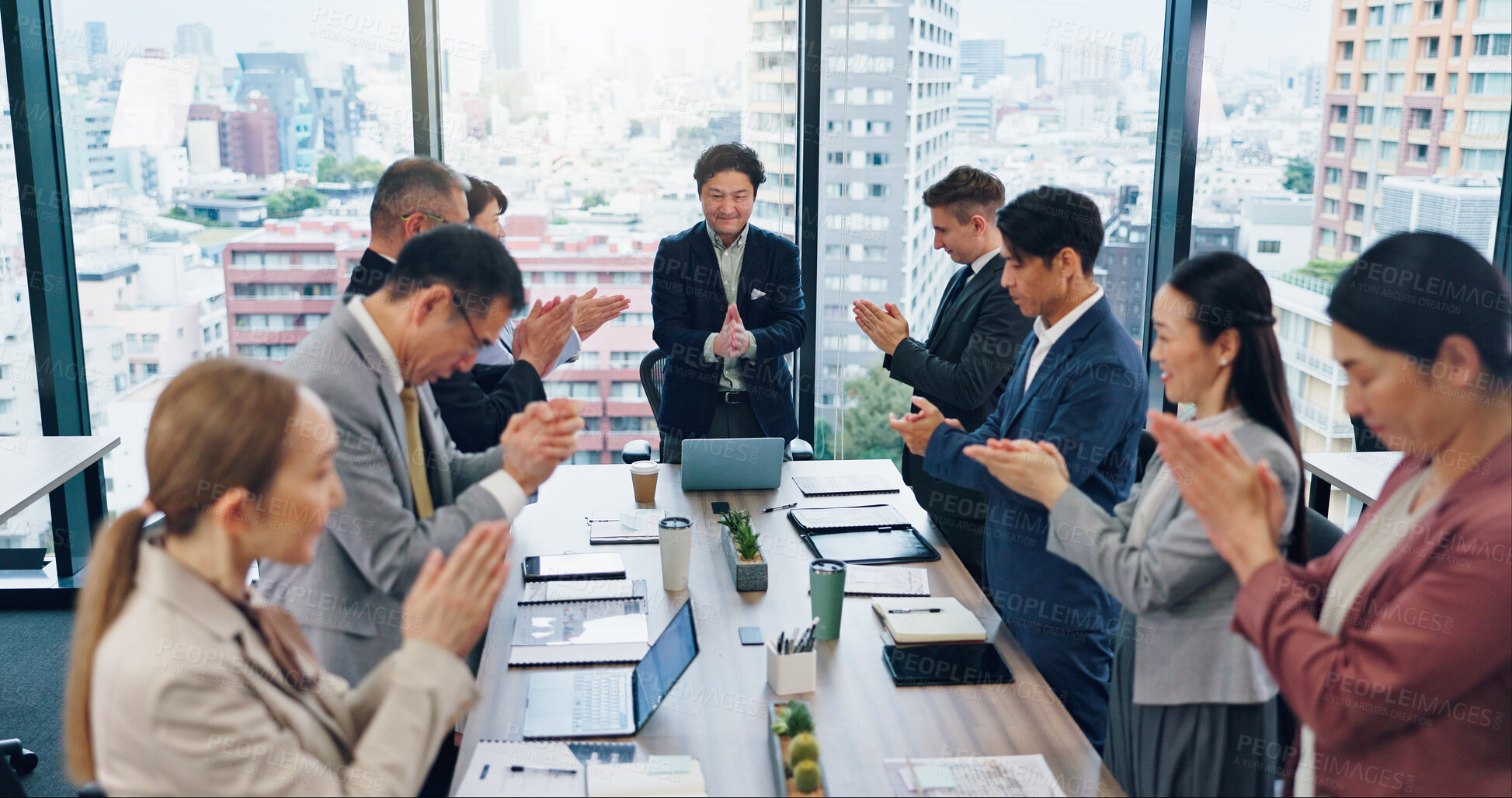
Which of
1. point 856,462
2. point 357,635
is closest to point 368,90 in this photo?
point 856,462

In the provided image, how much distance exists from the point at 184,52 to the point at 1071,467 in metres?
3.84

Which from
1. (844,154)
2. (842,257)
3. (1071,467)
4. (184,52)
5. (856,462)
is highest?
(184,52)

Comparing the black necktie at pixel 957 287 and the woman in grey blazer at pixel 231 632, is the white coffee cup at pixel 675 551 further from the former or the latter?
the black necktie at pixel 957 287

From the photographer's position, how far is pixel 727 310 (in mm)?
3963

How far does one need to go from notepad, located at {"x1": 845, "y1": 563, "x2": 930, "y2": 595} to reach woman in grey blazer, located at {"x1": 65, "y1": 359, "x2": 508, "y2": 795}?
1168mm

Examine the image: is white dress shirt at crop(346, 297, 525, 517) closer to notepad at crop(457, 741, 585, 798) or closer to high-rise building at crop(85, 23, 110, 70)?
notepad at crop(457, 741, 585, 798)

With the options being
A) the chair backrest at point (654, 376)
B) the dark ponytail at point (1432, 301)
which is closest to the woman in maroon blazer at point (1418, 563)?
the dark ponytail at point (1432, 301)

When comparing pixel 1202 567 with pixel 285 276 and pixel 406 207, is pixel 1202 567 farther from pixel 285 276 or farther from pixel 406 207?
pixel 285 276

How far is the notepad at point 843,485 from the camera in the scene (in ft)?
10.4

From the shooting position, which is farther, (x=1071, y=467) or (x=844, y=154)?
(x=844, y=154)

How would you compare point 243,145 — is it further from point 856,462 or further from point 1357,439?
point 1357,439

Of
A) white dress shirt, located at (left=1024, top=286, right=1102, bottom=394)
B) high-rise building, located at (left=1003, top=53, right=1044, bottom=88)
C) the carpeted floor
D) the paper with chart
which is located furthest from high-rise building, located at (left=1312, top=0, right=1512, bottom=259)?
the carpeted floor

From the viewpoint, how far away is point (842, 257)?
15.4ft

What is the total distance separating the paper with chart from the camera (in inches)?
66.5
